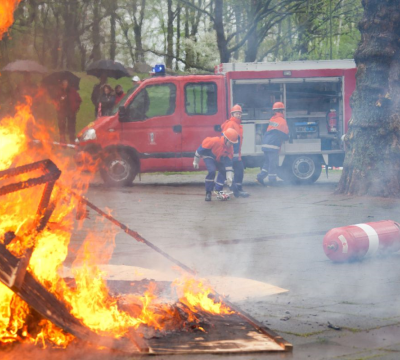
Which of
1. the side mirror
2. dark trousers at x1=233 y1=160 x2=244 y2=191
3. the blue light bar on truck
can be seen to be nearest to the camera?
dark trousers at x1=233 y1=160 x2=244 y2=191

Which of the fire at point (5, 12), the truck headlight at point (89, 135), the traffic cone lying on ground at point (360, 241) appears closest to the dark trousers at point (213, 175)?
the truck headlight at point (89, 135)

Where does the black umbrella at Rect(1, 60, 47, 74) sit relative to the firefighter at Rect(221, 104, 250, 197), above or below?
above

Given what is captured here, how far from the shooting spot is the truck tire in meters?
18.2

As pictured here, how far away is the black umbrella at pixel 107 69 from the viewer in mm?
29562

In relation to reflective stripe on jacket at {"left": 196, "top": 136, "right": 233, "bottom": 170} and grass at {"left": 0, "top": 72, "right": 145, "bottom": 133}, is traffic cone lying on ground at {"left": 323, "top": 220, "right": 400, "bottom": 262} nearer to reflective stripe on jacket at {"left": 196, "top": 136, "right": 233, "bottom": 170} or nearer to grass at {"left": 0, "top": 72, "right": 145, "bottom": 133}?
reflective stripe on jacket at {"left": 196, "top": 136, "right": 233, "bottom": 170}

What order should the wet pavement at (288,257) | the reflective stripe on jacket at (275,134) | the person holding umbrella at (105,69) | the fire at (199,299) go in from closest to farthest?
1. the wet pavement at (288,257)
2. the fire at (199,299)
3. the reflective stripe on jacket at (275,134)
4. the person holding umbrella at (105,69)

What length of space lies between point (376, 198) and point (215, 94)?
489 centimetres

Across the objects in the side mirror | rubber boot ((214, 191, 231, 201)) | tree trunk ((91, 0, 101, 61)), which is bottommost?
rubber boot ((214, 191, 231, 201))

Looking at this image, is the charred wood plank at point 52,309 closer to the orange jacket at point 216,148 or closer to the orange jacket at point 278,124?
the orange jacket at point 216,148

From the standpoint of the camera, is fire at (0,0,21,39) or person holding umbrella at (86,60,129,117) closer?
fire at (0,0,21,39)

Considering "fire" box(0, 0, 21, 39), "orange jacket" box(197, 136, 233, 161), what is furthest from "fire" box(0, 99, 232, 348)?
"orange jacket" box(197, 136, 233, 161)

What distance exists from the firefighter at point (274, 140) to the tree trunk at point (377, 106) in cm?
242

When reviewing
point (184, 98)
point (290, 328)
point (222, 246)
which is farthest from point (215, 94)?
point (290, 328)

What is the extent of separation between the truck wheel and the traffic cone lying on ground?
32.6 ft
